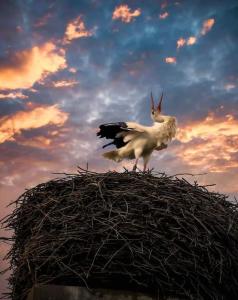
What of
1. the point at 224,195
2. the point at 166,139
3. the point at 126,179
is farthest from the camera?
the point at 166,139

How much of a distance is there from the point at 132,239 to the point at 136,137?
8.78 ft

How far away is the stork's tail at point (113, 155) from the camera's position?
22.4 feet

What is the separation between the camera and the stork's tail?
6.82 m

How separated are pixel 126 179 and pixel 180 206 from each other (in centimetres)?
66

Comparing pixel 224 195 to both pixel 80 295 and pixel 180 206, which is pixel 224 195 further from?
pixel 80 295

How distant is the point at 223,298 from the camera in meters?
4.50

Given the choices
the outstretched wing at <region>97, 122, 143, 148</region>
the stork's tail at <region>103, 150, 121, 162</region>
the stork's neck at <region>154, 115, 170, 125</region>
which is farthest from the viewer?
the stork's neck at <region>154, 115, 170, 125</region>

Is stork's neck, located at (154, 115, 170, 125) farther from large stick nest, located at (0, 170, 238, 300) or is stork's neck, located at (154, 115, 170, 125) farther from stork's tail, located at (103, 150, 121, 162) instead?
large stick nest, located at (0, 170, 238, 300)

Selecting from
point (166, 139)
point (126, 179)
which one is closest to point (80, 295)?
point (126, 179)

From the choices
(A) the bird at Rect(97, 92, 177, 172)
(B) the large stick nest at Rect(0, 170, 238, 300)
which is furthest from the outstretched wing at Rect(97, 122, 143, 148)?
(B) the large stick nest at Rect(0, 170, 238, 300)

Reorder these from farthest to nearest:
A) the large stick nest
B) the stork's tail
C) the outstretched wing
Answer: the stork's tail < the outstretched wing < the large stick nest

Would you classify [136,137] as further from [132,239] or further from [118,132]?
[132,239]

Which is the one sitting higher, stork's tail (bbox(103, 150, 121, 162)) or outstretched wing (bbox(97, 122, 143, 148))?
outstretched wing (bbox(97, 122, 143, 148))

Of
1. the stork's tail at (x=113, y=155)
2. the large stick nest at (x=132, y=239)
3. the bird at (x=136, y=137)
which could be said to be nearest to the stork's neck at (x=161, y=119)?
the bird at (x=136, y=137)
